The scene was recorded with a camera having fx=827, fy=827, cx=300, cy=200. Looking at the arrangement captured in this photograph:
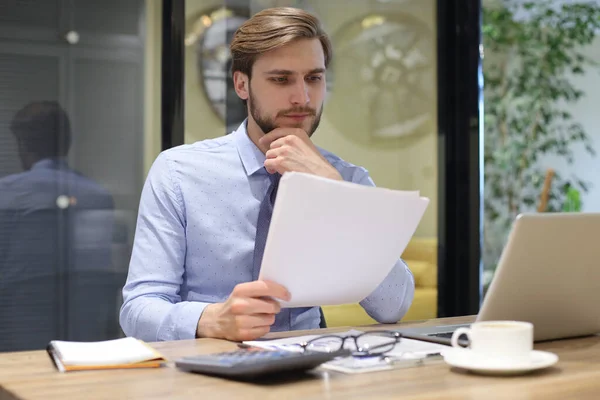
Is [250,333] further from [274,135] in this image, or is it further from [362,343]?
[274,135]

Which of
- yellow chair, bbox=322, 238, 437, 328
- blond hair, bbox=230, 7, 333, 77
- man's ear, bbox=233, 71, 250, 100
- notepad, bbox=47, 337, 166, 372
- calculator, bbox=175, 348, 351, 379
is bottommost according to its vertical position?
yellow chair, bbox=322, 238, 437, 328

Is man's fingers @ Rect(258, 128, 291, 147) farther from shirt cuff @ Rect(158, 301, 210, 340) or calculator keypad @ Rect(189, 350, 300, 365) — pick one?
calculator keypad @ Rect(189, 350, 300, 365)

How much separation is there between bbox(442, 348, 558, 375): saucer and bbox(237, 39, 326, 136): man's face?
0.99 meters

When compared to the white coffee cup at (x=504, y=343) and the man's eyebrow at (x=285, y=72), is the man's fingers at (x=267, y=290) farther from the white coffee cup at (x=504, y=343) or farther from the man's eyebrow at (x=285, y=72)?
the man's eyebrow at (x=285, y=72)

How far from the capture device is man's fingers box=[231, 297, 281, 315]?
145 cm

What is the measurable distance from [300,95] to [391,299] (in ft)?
1.84

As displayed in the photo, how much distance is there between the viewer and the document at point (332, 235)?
1.33 metres

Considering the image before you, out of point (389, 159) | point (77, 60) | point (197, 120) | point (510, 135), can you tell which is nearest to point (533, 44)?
point (510, 135)

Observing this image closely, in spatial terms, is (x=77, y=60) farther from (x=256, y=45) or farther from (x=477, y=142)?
(x=477, y=142)

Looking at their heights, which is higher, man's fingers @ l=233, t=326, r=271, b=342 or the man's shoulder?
the man's shoulder

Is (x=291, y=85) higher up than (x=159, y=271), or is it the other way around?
(x=291, y=85)

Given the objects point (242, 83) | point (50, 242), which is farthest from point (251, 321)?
point (50, 242)

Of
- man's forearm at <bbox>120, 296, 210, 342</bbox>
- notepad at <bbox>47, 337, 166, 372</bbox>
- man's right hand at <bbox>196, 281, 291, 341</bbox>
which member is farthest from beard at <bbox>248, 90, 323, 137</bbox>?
notepad at <bbox>47, 337, 166, 372</bbox>

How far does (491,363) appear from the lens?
115 centimetres
